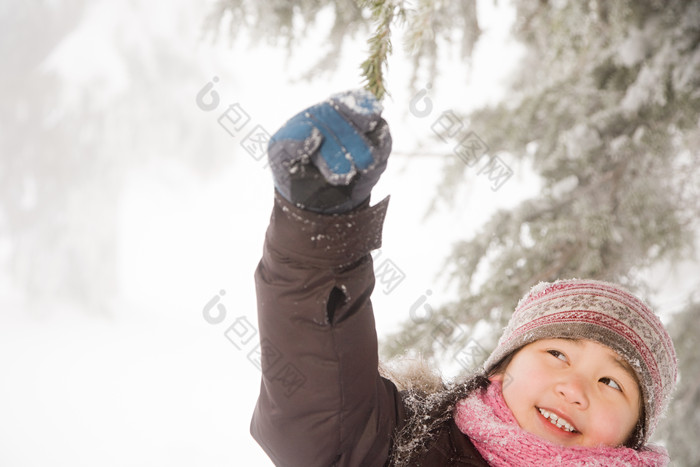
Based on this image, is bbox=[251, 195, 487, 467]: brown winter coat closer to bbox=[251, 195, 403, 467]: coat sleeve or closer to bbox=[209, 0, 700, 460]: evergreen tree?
bbox=[251, 195, 403, 467]: coat sleeve

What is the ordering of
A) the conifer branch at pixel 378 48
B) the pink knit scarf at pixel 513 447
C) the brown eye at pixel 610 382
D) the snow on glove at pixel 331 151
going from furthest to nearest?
the brown eye at pixel 610 382
the pink knit scarf at pixel 513 447
the conifer branch at pixel 378 48
the snow on glove at pixel 331 151

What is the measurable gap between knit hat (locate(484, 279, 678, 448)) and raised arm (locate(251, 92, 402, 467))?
0.51 metres

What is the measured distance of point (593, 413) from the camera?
1.26 metres

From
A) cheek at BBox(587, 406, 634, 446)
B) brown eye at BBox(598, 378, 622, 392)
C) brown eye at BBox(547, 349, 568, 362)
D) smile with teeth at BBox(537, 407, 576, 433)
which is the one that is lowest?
cheek at BBox(587, 406, 634, 446)

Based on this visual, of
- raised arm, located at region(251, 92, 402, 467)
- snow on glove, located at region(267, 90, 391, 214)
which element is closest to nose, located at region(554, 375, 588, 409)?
raised arm, located at region(251, 92, 402, 467)

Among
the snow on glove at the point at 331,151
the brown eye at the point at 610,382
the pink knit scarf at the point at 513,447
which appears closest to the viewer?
the snow on glove at the point at 331,151

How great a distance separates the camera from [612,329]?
1.33 m

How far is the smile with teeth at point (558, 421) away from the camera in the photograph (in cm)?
127

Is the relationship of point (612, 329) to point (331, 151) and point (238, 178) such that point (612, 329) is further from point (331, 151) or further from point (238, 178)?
point (238, 178)

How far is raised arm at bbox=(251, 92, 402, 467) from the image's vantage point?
2.56 ft

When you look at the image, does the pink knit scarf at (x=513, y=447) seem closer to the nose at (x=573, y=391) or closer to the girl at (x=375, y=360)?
the girl at (x=375, y=360)

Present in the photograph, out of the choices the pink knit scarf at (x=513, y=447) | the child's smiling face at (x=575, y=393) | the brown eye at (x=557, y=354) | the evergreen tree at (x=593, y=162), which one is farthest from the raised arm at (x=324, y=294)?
the evergreen tree at (x=593, y=162)

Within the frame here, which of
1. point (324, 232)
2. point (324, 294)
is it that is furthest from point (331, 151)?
point (324, 294)

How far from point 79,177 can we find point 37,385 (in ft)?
10.3
